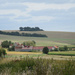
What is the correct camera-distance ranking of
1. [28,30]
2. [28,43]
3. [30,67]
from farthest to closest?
1. [28,30]
2. [28,43]
3. [30,67]

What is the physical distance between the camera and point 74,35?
10338 centimetres

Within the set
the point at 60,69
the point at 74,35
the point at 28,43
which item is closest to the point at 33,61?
the point at 60,69

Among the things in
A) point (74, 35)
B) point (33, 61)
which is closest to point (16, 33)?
point (74, 35)

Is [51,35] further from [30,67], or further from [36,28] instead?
[30,67]

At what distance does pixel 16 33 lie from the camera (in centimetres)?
10431

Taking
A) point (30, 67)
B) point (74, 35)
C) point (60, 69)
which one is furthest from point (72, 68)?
point (74, 35)

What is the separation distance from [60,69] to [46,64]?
123cm

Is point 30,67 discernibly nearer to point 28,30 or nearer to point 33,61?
point 33,61

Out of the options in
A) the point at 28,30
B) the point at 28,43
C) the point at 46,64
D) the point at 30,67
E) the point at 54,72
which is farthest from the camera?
the point at 28,30

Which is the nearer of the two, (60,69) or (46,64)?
(60,69)

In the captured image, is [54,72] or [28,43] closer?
[54,72]

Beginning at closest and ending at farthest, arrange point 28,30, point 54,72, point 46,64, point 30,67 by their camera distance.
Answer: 1. point 54,72
2. point 46,64
3. point 30,67
4. point 28,30

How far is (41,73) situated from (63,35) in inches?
3614

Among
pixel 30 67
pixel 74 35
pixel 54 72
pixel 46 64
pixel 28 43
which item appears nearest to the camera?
pixel 54 72
